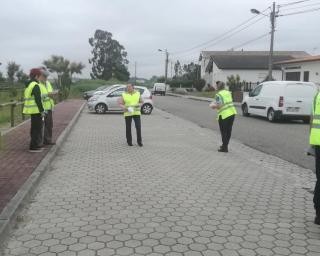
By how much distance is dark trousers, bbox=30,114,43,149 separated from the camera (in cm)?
1005

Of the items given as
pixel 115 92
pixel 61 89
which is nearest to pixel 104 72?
pixel 61 89

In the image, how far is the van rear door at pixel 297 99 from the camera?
20500mm

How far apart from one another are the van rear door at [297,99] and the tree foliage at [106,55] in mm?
A: 91213

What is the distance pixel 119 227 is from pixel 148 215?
0.56 m

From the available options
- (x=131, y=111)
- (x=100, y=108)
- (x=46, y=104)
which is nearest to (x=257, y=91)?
(x=100, y=108)

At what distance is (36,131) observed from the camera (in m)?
10.2

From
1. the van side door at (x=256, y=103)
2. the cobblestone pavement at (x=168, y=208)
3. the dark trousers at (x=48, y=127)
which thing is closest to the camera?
the cobblestone pavement at (x=168, y=208)

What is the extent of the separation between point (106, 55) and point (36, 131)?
103113 mm

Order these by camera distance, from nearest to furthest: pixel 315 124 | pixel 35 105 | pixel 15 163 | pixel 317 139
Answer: pixel 317 139, pixel 315 124, pixel 15 163, pixel 35 105

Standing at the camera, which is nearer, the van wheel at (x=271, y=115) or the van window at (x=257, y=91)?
the van wheel at (x=271, y=115)

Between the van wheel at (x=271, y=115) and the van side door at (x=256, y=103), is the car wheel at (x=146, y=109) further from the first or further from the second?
the van wheel at (x=271, y=115)

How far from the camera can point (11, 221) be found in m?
5.37

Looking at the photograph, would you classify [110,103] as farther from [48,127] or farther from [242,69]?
[242,69]

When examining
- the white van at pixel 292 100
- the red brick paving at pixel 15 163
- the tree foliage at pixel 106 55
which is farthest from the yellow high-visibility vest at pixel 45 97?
the tree foliage at pixel 106 55
